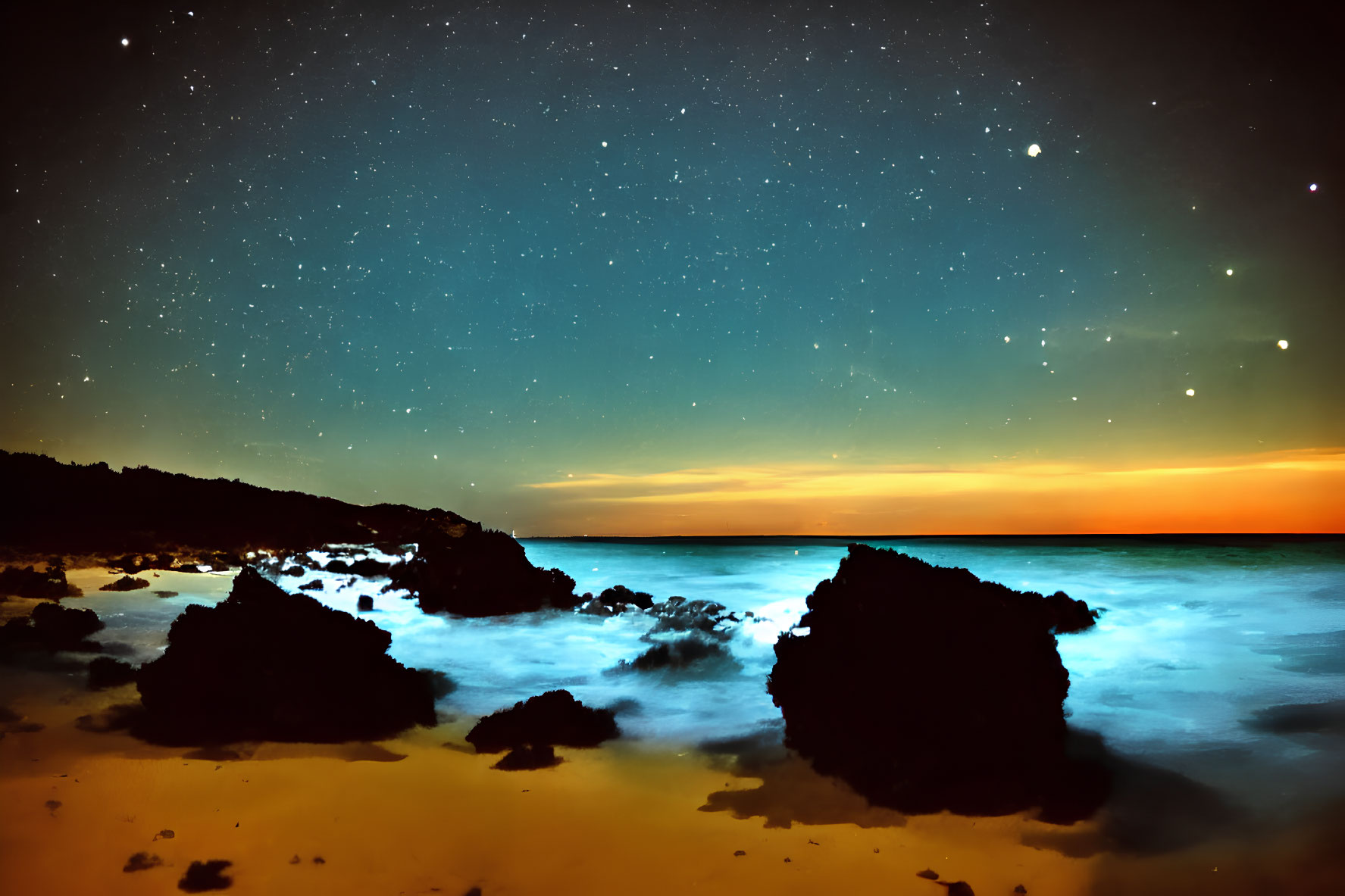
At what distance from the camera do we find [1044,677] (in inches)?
217

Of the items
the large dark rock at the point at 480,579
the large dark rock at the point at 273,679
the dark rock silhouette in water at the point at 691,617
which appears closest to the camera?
the large dark rock at the point at 273,679

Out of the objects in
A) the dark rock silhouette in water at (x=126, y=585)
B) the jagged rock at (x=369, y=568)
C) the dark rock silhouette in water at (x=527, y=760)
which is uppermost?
the dark rock silhouette in water at (x=126, y=585)

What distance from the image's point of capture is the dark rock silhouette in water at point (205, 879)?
11.4 feet

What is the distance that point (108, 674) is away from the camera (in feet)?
20.9

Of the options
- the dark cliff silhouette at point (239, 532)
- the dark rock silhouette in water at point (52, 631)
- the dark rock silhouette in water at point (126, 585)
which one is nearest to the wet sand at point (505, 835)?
the dark rock silhouette in water at point (52, 631)

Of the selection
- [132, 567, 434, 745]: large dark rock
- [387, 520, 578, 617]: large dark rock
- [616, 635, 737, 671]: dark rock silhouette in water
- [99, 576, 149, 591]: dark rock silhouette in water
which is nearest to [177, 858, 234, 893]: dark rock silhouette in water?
[132, 567, 434, 745]: large dark rock

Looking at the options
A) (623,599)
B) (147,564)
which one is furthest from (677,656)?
(147,564)

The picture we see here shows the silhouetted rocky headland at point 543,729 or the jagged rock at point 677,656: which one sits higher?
the silhouetted rocky headland at point 543,729

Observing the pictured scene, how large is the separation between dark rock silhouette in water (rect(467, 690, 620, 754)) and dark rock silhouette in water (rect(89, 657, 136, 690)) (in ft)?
11.2

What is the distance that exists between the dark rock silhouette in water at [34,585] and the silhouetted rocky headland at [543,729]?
304 inches

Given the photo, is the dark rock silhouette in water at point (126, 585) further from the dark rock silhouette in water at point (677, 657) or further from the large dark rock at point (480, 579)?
the dark rock silhouette in water at point (677, 657)

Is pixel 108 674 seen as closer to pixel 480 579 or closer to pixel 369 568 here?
pixel 480 579

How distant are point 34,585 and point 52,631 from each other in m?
3.11

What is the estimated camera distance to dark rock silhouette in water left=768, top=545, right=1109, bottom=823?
15.8ft
